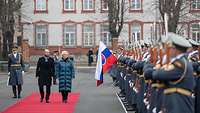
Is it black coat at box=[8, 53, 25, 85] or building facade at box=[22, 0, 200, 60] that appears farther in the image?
building facade at box=[22, 0, 200, 60]

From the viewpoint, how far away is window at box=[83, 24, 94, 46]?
69188mm

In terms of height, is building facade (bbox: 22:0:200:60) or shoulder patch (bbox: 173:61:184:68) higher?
building facade (bbox: 22:0:200:60)

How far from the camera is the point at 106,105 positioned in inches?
794

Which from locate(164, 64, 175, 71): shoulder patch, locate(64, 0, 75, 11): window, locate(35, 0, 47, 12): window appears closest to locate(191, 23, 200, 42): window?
locate(64, 0, 75, 11): window

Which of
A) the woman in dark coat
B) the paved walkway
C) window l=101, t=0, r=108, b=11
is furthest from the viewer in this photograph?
window l=101, t=0, r=108, b=11

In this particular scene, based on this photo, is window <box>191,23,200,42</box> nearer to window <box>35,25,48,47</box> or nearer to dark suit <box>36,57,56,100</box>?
window <box>35,25,48,47</box>

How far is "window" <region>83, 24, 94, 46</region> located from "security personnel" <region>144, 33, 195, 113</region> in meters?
60.6

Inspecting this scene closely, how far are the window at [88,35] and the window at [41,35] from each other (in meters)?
4.40

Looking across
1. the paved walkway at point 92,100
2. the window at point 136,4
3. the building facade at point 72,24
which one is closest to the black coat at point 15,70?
the paved walkway at point 92,100

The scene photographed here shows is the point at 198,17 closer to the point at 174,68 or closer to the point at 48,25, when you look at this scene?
the point at 48,25

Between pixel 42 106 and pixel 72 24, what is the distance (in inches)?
1949

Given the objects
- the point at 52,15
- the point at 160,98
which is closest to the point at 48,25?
the point at 52,15

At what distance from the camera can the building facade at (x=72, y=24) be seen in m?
68.9

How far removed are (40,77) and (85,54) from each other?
155 feet
